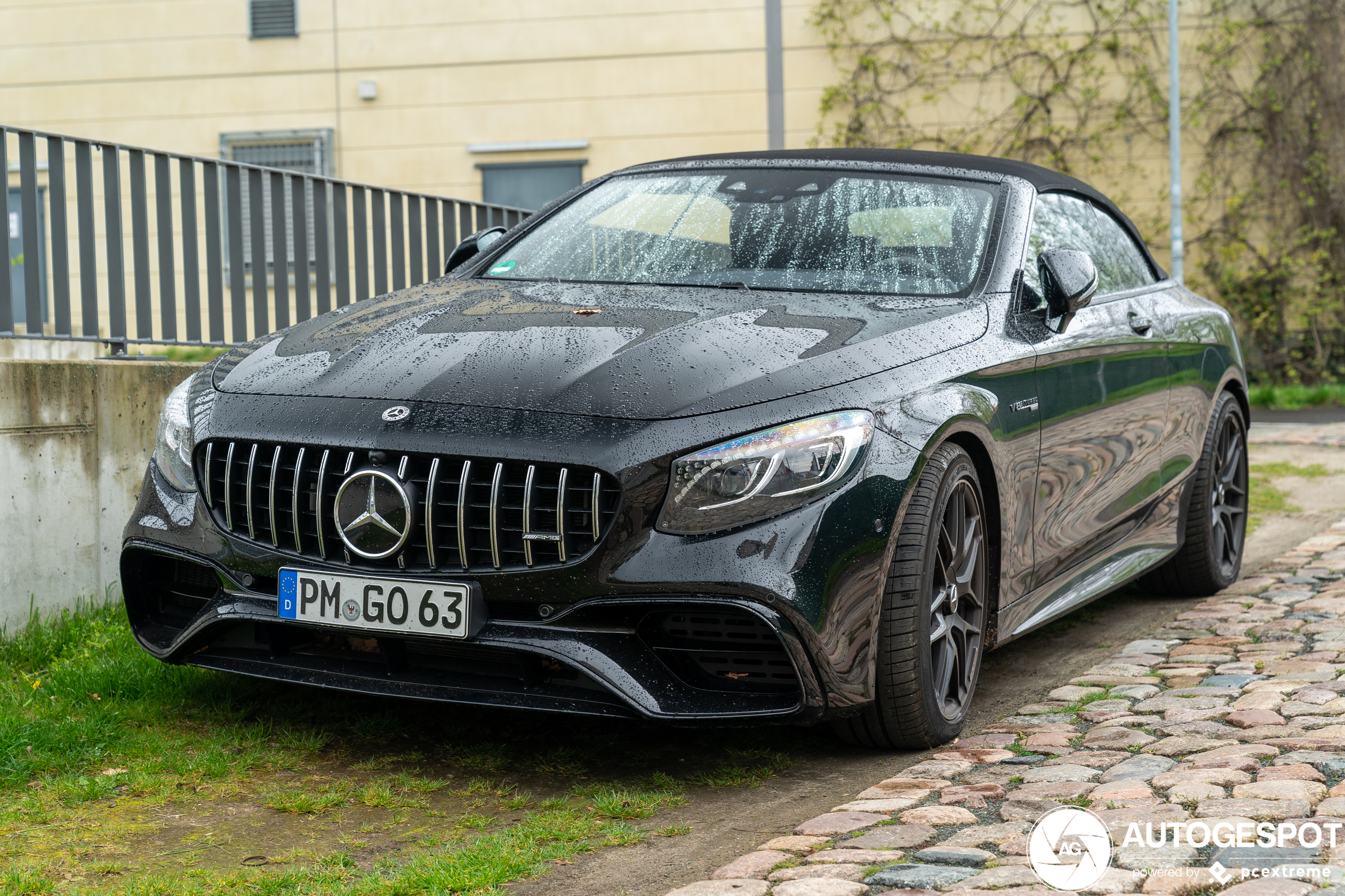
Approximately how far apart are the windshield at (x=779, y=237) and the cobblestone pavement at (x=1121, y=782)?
1.25 m

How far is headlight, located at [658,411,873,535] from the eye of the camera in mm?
3086

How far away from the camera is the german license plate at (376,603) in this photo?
3133 millimetres

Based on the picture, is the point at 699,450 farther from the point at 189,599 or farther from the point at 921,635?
the point at 189,599

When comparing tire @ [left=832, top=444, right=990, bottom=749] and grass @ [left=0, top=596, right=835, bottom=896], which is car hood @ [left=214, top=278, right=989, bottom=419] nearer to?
tire @ [left=832, top=444, right=990, bottom=749]

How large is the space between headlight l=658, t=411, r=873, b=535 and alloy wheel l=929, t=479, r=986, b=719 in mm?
493

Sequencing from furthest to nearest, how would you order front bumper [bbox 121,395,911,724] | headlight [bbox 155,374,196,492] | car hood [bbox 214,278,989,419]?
headlight [bbox 155,374,196,492]
car hood [bbox 214,278,989,419]
front bumper [bbox 121,395,911,724]

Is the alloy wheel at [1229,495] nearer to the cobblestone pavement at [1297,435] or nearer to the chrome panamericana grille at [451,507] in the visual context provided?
Result: the chrome panamericana grille at [451,507]

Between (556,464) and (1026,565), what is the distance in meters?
1.60

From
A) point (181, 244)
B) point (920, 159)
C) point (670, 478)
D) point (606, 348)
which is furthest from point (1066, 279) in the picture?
point (181, 244)

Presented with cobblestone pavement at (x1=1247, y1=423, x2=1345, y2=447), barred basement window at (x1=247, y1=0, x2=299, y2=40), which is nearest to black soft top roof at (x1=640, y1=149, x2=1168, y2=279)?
cobblestone pavement at (x1=1247, y1=423, x2=1345, y2=447)

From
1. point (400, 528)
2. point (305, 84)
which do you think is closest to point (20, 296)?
point (400, 528)

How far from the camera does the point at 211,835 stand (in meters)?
3.08

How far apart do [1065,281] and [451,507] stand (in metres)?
1.96

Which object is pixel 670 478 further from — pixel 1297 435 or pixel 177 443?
pixel 1297 435
